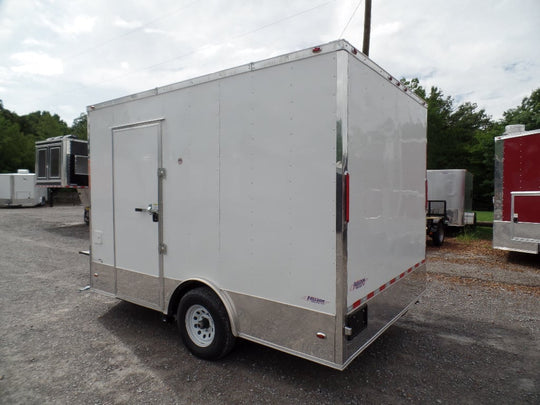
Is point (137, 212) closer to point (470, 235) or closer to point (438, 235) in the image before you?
point (438, 235)

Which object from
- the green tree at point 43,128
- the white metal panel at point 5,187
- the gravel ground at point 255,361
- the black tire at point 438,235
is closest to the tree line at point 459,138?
the green tree at point 43,128

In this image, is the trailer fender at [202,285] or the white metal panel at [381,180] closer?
the white metal panel at [381,180]

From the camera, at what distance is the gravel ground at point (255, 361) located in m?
3.11

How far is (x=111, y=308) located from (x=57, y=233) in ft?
34.6

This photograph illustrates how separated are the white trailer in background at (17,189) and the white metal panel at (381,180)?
2889 cm

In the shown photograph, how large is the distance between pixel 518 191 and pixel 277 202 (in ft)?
22.7

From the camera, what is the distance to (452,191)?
12227mm

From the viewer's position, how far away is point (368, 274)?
317cm

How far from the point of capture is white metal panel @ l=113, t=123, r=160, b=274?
4090mm

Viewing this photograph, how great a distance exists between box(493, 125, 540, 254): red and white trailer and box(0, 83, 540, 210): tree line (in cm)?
1612

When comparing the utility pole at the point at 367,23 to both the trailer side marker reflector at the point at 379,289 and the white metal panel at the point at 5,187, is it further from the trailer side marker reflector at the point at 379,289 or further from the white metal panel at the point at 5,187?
the white metal panel at the point at 5,187

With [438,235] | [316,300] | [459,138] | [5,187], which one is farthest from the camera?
[459,138]

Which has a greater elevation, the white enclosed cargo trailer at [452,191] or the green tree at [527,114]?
the green tree at [527,114]

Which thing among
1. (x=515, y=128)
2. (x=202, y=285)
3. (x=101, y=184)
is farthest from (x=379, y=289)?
(x=515, y=128)
